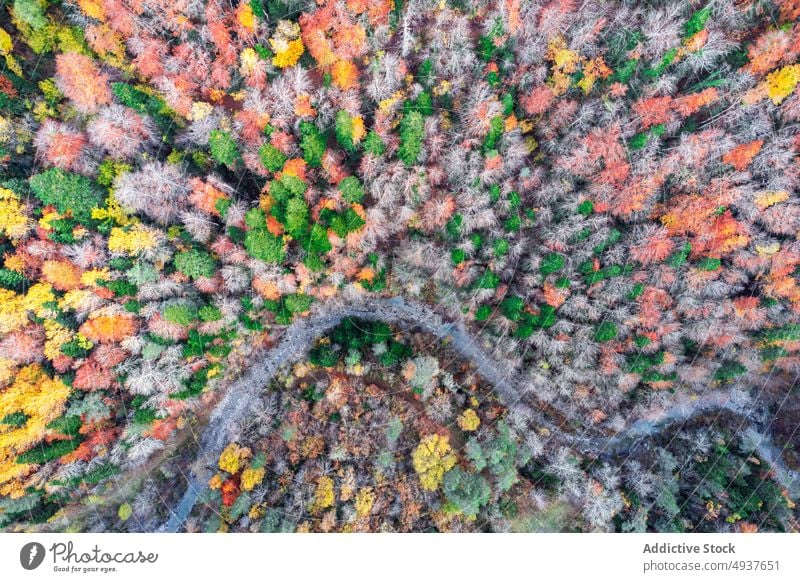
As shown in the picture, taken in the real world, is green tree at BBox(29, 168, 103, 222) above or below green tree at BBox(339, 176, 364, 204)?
above

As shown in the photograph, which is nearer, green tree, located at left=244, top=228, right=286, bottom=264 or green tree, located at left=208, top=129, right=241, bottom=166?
green tree, located at left=208, top=129, right=241, bottom=166

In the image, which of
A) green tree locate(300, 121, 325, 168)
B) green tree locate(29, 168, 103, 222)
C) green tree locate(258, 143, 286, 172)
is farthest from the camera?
green tree locate(300, 121, 325, 168)

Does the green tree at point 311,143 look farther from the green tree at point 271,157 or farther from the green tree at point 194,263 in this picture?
the green tree at point 194,263
